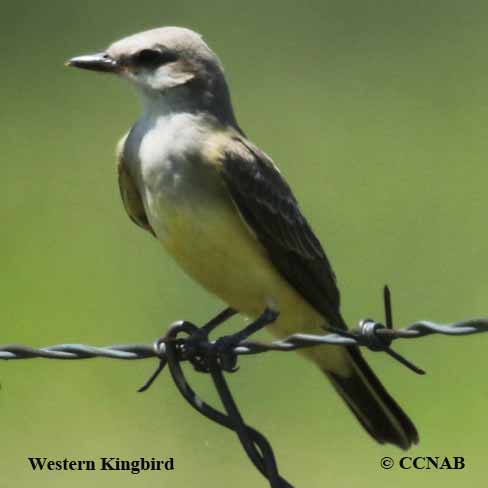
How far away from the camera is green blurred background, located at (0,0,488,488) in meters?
9.98

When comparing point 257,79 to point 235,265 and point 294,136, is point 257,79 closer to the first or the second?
point 294,136

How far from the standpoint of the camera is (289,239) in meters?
7.70

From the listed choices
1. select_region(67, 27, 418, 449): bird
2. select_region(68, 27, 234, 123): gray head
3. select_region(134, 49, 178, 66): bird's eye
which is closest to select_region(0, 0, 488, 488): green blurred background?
select_region(67, 27, 418, 449): bird

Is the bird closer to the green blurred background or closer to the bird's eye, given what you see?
the bird's eye

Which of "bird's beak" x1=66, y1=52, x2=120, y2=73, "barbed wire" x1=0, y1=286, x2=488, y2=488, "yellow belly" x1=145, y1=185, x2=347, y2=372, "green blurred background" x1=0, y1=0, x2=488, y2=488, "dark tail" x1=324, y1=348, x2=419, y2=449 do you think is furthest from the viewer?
"green blurred background" x1=0, y1=0, x2=488, y2=488

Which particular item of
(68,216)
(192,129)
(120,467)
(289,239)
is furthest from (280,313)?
(68,216)

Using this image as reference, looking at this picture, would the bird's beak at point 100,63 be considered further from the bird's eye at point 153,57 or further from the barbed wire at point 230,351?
the barbed wire at point 230,351

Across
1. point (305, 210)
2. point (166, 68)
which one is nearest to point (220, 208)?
point (166, 68)

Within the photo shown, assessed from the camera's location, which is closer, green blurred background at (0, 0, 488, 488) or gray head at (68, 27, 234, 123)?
gray head at (68, 27, 234, 123)

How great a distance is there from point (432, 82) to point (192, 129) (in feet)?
19.2

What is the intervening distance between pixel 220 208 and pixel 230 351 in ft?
2.91

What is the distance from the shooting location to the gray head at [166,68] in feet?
25.5

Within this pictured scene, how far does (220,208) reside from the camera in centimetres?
746

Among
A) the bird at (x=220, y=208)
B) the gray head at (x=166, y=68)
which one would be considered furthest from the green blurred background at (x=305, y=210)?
the gray head at (x=166, y=68)
